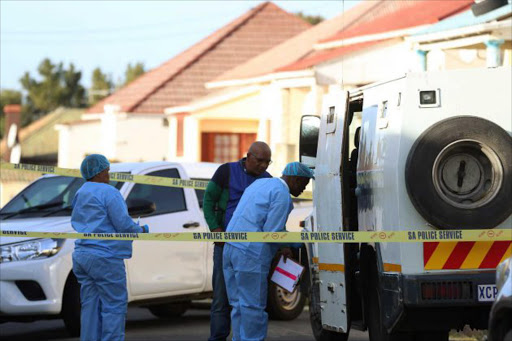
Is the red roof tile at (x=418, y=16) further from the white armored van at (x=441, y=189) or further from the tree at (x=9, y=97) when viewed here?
the tree at (x=9, y=97)

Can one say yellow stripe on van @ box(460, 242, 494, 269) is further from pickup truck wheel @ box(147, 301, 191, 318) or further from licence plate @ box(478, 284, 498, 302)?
pickup truck wheel @ box(147, 301, 191, 318)

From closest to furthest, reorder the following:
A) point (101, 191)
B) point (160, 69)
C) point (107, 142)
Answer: point (101, 191), point (107, 142), point (160, 69)

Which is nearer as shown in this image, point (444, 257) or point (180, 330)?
point (444, 257)

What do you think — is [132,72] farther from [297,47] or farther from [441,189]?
[441,189]

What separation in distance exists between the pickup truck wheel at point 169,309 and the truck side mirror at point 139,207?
2504 millimetres

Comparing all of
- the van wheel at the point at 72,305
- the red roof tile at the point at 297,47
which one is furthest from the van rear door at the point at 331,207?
the red roof tile at the point at 297,47

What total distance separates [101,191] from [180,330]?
13.1ft

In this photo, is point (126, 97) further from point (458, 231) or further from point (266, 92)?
point (458, 231)

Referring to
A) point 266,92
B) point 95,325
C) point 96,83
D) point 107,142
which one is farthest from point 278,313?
point 96,83

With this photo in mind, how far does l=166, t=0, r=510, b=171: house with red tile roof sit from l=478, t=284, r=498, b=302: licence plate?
11.4m

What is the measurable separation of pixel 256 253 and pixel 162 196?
451cm

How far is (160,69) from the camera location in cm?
5381

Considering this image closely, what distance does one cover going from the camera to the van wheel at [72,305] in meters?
12.7

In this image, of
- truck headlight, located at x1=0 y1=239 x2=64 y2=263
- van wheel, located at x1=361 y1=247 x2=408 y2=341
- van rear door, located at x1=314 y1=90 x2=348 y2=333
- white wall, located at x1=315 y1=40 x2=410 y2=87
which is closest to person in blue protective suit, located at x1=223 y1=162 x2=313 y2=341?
van rear door, located at x1=314 y1=90 x2=348 y2=333
